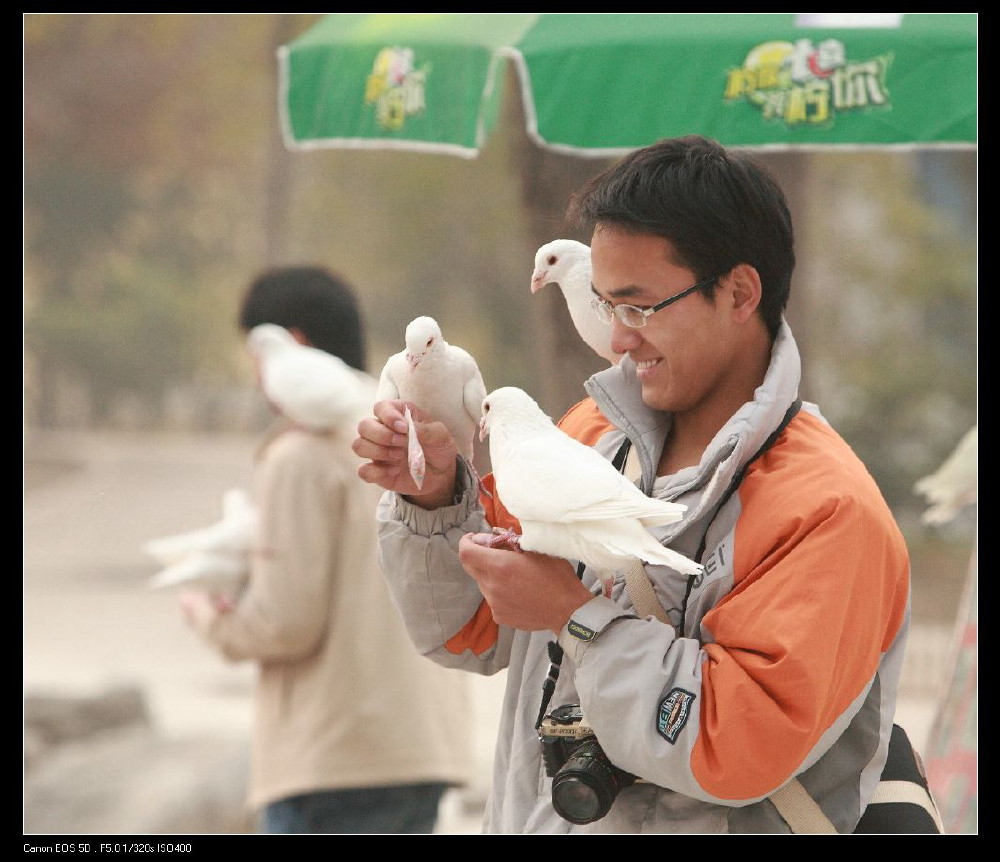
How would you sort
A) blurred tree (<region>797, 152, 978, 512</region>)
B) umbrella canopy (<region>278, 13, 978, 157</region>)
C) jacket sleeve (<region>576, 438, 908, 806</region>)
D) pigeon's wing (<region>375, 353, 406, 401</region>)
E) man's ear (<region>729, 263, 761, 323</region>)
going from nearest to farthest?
jacket sleeve (<region>576, 438, 908, 806</region>)
man's ear (<region>729, 263, 761, 323</region>)
pigeon's wing (<region>375, 353, 406, 401</region>)
umbrella canopy (<region>278, 13, 978, 157</region>)
blurred tree (<region>797, 152, 978, 512</region>)

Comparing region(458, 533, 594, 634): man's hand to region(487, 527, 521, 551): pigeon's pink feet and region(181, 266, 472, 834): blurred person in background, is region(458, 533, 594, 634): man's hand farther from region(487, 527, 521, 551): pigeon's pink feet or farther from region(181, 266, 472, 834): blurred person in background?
region(181, 266, 472, 834): blurred person in background

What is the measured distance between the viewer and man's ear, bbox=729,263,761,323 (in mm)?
1844

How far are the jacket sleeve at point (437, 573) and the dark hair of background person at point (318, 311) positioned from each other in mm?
1841

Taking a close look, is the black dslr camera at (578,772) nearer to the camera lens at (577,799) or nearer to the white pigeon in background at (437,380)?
the camera lens at (577,799)

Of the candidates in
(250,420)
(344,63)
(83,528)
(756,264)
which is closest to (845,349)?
(250,420)

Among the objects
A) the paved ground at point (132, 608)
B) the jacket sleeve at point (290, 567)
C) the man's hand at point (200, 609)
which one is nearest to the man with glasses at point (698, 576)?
the jacket sleeve at point (290, 567)

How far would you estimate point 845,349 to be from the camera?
39.2 feet

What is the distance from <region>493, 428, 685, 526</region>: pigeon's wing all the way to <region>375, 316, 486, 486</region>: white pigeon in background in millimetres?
256

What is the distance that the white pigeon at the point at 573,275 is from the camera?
7.61 feet

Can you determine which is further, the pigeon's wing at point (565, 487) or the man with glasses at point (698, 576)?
the pigeon's wing at point (565, 487)

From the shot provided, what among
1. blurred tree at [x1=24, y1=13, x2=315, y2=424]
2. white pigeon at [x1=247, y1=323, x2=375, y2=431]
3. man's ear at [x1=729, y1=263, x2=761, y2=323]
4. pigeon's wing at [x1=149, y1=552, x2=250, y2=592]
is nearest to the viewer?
man's ear at [x1=729, y1=263, x2=761, y2=323]

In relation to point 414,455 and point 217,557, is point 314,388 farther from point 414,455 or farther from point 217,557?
point 414,455

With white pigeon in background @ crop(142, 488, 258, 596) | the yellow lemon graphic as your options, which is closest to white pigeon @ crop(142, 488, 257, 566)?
white pigeon in background @ crop(142, 488, 258, 596)

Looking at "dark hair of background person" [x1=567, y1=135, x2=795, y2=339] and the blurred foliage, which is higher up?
"dark hair of background person" [x1=567, y1=135, x2=795, y2=339]
